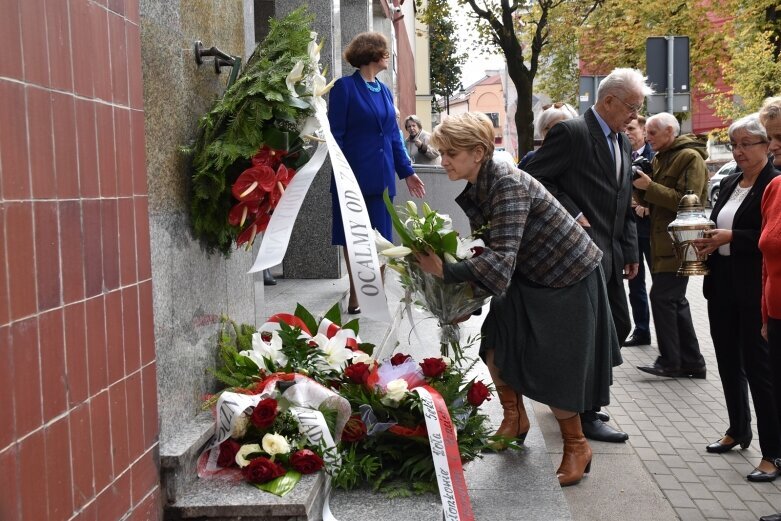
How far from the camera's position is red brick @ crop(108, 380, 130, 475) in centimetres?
279

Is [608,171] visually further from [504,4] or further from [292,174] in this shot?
[504,4]

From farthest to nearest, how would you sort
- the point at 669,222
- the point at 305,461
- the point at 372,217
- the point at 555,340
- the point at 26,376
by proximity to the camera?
the point at 669,222 → the point at 372,217 → the point at 555,340 → the point at 305,461 → the point at 26,376

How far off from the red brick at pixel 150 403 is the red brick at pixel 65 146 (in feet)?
2.58

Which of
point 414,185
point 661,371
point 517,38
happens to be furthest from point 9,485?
point 517,38

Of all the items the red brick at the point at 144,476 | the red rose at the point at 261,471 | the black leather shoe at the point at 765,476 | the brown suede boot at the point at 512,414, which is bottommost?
the black leather shoe at the point at 765,476

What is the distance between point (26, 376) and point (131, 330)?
0.71 m

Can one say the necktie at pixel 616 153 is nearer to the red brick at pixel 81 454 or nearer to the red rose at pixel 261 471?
the red rose at pixel 261 471

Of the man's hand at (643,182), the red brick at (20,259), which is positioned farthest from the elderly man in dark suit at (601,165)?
the red brick at (20,259)

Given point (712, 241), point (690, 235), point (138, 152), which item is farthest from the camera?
point (690, 235)

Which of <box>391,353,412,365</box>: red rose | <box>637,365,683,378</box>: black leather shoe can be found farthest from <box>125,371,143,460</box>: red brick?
<box>637,365,683,378</box>: black leather shoe

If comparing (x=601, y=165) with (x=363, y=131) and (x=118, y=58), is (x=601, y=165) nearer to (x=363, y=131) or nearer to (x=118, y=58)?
(x=363, y=131)

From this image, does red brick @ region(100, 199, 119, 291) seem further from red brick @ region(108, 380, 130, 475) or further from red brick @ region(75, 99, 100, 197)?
red brick @ region(108, 380, 130, 475)

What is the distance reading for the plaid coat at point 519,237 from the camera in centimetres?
399

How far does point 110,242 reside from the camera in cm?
279
